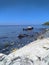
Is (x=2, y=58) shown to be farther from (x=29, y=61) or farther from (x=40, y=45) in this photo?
(x=40, y=45)

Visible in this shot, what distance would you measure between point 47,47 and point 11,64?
135 centimetres

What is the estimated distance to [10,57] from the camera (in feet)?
18.6

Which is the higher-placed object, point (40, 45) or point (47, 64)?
point (40, 45)

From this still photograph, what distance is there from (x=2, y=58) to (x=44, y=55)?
1.38 meters

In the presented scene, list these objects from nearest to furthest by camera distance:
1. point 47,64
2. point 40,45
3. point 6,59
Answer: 1. point 47,64
2. point 6,59
3. point 40,45

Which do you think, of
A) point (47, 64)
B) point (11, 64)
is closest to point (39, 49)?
point (47, 64)

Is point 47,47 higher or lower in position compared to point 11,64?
higher

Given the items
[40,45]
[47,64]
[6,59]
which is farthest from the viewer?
[40,45]

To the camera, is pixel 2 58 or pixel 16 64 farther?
pixel 2 58

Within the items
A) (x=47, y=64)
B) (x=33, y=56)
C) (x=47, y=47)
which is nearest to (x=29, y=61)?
(x=33, y=56)

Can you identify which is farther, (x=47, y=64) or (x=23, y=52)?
(x=23, y=52)

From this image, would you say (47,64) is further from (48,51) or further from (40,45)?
(40,45)

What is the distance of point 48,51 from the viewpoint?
5.71 meters

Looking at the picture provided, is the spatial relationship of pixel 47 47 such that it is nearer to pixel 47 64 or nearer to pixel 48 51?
pixel 48 51
